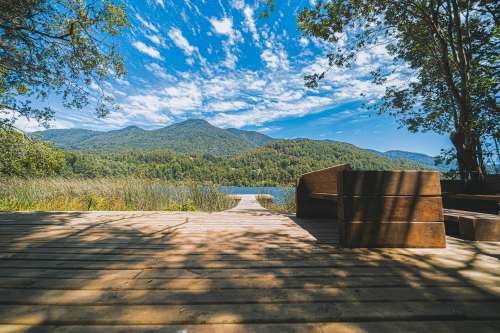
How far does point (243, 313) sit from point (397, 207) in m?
1.65

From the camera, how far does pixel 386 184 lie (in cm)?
192

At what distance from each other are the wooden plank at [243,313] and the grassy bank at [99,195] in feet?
16.5

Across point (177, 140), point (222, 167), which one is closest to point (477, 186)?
point (222, 167)

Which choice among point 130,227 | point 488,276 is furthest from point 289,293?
point 130,227

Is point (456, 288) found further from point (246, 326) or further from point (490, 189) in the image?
point (490, 189)

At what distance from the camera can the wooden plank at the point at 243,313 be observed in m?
0.89

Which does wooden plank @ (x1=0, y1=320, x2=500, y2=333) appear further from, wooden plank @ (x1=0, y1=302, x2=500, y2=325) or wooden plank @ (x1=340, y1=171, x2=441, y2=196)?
wooden plank @ (x1=340, y1=171, x2=441, y2=196)

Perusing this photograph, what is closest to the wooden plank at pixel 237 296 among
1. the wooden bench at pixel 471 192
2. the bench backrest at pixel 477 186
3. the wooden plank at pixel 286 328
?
the wooden plank at pixel 286 328

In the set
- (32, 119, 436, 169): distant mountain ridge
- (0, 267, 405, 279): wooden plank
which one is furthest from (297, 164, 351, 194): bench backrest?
(32, 119, 436, 169): distant mountain ridge

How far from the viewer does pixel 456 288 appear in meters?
1.18

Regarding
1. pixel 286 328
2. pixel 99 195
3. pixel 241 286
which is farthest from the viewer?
pixel 99 195

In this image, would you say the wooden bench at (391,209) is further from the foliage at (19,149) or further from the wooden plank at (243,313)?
the foliage at (19,149)

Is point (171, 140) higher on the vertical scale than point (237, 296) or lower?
higher

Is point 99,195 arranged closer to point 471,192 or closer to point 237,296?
point 237,296
